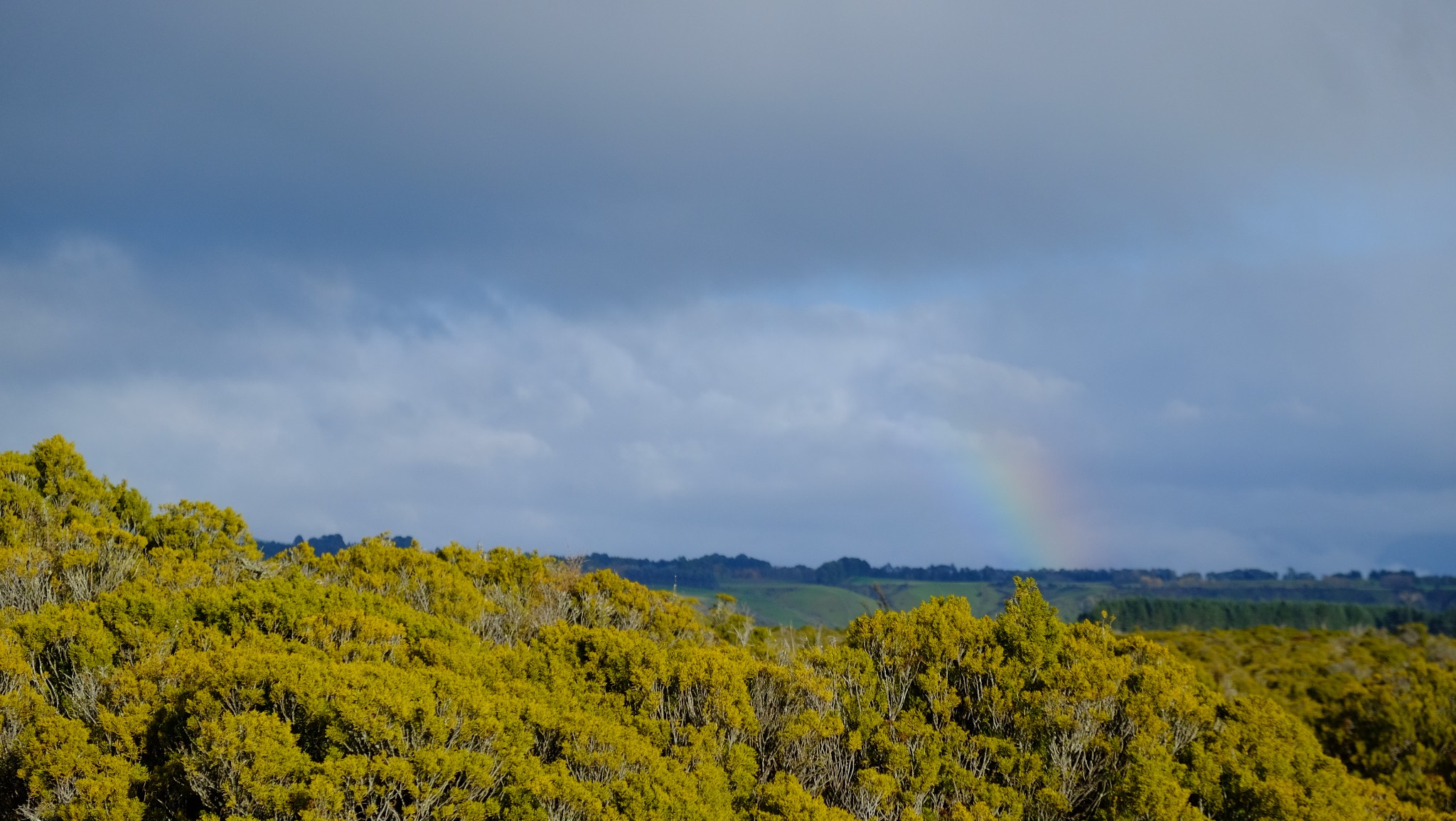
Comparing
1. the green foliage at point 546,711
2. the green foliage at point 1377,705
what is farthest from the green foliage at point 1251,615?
the green foliage at point 546,711

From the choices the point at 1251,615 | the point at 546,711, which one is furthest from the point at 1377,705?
the point at 1251,615

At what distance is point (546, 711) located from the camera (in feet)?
46.5

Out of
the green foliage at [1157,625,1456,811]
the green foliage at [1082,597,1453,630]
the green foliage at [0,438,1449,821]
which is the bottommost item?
the green foliage at [1082,597,1453,630]

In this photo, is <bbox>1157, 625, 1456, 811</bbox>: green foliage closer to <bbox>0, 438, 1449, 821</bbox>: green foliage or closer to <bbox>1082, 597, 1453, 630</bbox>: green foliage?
<bbox>0, 438, 1449, 821</bbox>: green foliage

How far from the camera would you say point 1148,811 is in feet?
52.5

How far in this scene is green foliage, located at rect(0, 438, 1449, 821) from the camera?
12359 millimetres

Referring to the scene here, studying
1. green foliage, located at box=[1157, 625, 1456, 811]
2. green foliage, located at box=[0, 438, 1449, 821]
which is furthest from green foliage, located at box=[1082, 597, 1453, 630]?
green foliage, located at box=[0, 438, 1449, 821]

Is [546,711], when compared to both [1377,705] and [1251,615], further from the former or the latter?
[1251,615]

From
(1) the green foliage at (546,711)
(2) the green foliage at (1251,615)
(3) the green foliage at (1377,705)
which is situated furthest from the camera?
(2) the green foliage at (1251,615)

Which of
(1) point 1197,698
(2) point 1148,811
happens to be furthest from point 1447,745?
(2) point 1148,811

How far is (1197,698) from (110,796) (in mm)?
21384

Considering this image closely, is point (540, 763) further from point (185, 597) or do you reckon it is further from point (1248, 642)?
point (1248, 642)

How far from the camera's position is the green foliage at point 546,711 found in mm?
12359

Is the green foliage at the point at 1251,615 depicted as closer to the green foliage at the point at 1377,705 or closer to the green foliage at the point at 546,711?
the green foliage at the point at 1377,705
